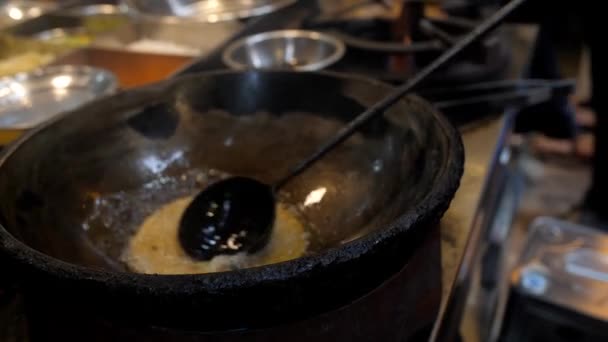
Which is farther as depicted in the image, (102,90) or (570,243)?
(570,243)

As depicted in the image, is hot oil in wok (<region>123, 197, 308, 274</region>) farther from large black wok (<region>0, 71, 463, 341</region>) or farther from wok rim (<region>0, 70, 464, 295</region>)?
wok rim (<region>0, 70, 464, 295</region>)

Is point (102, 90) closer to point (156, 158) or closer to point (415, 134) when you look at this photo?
point (156, 158)

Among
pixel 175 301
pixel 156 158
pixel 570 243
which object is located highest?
pixel 175 301

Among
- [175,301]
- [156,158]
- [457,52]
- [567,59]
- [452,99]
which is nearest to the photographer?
[175,301]

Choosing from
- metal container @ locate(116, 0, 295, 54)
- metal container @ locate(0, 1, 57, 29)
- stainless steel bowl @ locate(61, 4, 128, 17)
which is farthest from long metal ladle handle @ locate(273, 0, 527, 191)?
metal container @ locate(0, 1, 57, 29)

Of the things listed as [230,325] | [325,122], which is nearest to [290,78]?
[325,122]

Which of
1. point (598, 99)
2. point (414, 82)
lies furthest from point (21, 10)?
point (598, 99)

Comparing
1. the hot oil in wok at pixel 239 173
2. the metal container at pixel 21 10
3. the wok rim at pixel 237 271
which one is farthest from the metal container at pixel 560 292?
the metal container at pixel 21 10

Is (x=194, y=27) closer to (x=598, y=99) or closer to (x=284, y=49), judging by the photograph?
(x=284, y=49)
